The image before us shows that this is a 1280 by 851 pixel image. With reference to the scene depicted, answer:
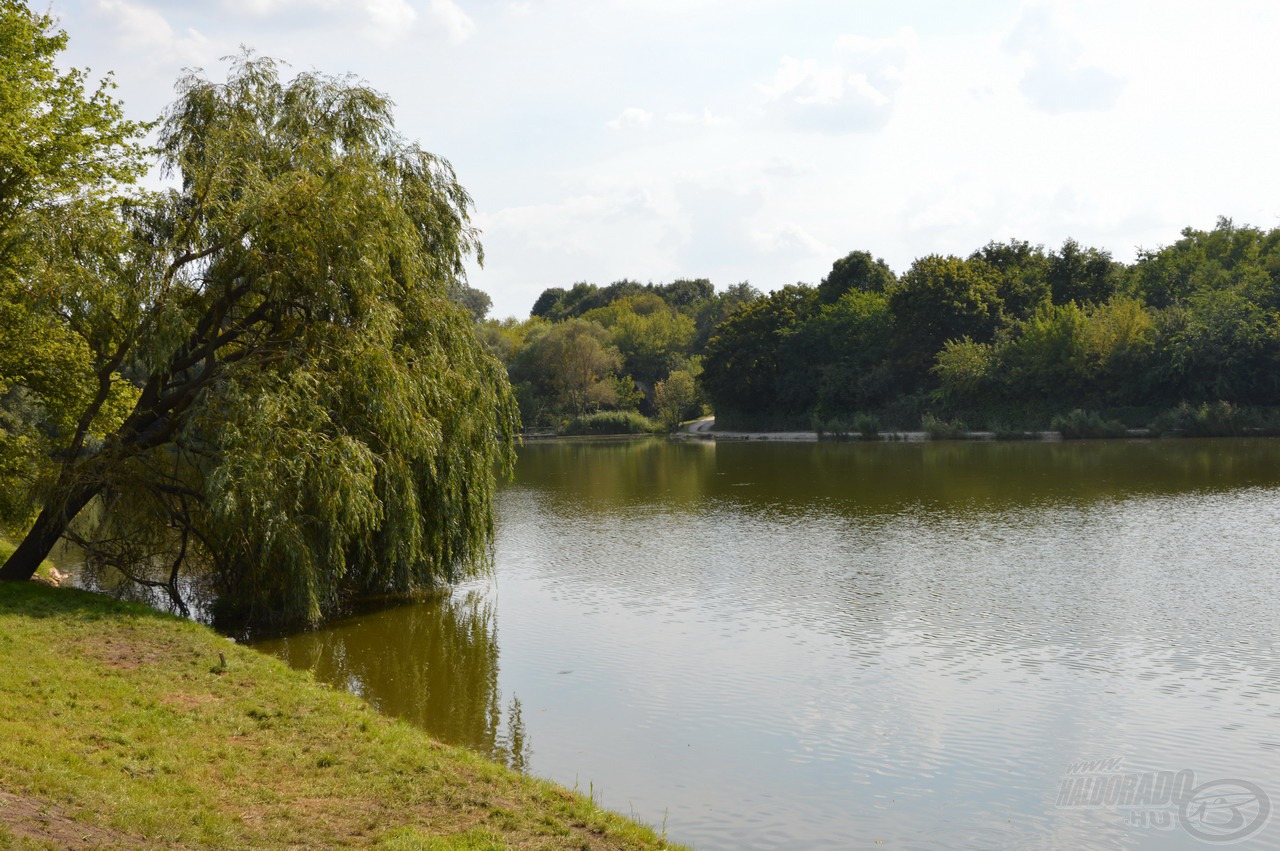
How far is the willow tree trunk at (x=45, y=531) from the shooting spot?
558 inches

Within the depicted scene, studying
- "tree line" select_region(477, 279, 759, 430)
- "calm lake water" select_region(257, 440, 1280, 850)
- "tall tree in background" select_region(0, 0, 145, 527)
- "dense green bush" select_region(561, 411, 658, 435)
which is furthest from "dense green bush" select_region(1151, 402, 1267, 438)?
"tall tree in background" select_region(0, 0, 145, 527)

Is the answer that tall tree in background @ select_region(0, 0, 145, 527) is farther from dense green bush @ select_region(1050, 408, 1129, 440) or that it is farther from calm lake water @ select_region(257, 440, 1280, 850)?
dense green bush @ select_region(1050, 408, 1129, 440)

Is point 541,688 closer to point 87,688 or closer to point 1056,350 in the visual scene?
point 87,688

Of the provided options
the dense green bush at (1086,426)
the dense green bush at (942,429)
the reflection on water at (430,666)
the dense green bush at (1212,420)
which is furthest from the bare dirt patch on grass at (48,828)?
the dense green bush at (942,429)

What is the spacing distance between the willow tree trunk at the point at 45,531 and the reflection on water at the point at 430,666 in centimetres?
325

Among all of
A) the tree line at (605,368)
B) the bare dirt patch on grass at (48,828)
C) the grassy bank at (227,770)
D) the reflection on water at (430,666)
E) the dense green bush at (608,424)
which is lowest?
the reflection on water at (430,666)

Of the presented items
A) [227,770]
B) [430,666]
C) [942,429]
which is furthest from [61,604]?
[942,429]

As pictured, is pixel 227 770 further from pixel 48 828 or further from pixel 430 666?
pixel 430 666

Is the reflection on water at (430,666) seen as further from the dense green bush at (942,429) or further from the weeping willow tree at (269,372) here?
the dense green bush at (942,429)

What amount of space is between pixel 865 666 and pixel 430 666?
5.89m

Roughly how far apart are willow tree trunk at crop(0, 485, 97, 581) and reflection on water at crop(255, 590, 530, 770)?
325 centimetres

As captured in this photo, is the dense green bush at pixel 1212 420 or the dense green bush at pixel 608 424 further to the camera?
the dense green bush at pixel 608 424

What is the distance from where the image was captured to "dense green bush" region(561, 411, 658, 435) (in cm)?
8303

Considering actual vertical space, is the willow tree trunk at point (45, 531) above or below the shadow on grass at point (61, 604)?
above
